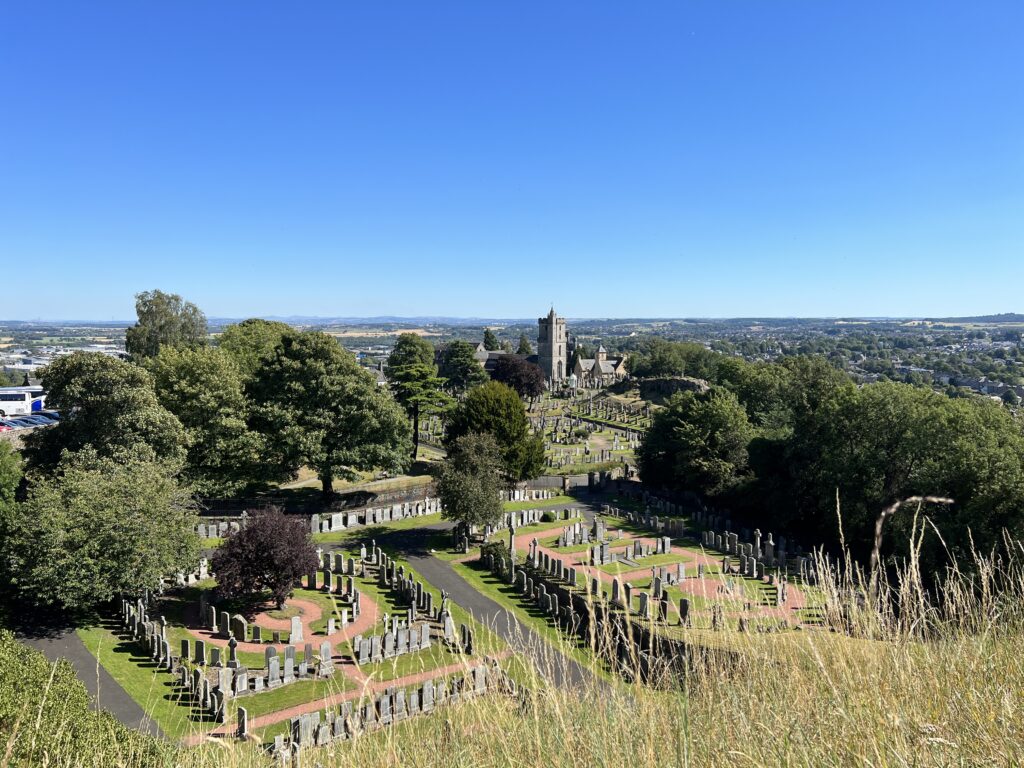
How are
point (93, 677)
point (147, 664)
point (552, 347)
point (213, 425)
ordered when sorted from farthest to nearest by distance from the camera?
1. point (552, 347)
2. point (213, 425)
3. point (147, 664)
4. point (93, 677)

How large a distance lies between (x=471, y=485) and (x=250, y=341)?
27.8 metres

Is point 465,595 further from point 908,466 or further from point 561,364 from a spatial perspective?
point 561,364

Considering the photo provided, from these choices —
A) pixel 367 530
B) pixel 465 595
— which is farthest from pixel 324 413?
pixel 465 595

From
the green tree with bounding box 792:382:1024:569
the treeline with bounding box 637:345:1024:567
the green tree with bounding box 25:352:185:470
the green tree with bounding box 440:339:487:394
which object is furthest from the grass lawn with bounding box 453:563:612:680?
the green tree with bounding box 440:339:487:394

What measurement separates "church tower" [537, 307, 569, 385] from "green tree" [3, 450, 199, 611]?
3643 inches

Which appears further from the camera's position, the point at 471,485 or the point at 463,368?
the point at 463,368

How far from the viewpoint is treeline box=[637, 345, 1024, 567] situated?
2353 centimetres

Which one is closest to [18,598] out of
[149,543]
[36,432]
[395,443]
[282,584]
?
[149,543]

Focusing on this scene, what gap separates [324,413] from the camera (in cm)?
3281

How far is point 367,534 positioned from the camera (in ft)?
108

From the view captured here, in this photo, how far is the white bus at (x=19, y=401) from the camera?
2773 inches

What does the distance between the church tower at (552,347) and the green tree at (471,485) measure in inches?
3209

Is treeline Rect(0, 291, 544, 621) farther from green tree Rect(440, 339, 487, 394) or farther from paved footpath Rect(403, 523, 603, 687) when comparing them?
green tree Rect(440, 339, 487, 394)

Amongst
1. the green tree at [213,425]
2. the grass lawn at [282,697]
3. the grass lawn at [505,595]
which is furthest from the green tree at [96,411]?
the grass lawn at [282,697]
